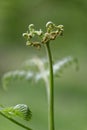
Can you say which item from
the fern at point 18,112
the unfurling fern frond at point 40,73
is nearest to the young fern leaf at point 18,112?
the fern at point 18,112

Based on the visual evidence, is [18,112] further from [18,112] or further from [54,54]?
[54,54]

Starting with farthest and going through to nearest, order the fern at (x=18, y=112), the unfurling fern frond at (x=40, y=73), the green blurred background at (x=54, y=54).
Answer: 1. the green blurred background at (x=54, y=54)
2. the unfurling fern frond at (x=40, y=73)
3. the fern at (x=18, y=112)

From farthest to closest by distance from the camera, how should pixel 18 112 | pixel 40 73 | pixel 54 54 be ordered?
pixel 54 54 → pixel 40 73 → pixel 18 112

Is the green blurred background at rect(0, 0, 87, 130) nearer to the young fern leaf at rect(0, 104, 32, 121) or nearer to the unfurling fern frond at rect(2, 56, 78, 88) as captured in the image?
the unfurling fern frond at rect(2, 56, 78, 88)

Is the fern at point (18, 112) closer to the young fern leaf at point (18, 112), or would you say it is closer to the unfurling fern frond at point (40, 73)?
the young fern leaf at point (18, 112)

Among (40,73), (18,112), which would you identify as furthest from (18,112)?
(40,73)

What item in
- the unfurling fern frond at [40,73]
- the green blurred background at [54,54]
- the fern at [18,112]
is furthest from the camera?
the green blurred background at [54,54]

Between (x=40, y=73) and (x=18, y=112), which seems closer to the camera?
(x=18, y=112)

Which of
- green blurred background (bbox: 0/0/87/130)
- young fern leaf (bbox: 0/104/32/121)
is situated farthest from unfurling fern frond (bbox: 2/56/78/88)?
green blurred background (bbox: 0/0/87/130)
